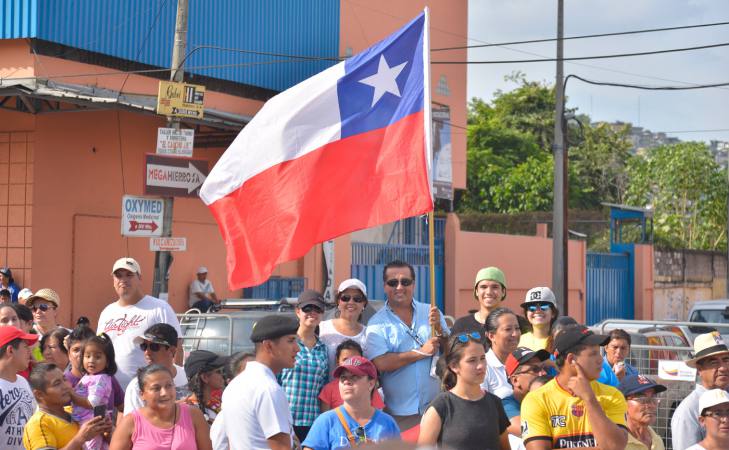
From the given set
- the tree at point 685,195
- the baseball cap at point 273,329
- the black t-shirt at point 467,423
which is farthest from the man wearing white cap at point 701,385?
the tree at point 685,195

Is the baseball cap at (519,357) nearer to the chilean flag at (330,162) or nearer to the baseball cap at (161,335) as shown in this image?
the chilean flag at (330,162)

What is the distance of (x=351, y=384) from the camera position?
6203mm

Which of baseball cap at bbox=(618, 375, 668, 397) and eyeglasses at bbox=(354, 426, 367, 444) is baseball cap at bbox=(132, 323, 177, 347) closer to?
eyeglasses at bbox=(354, 426, 367, 444)

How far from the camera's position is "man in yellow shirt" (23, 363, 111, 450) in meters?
6.56

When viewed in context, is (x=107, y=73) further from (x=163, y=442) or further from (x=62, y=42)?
(x=163, y=442)

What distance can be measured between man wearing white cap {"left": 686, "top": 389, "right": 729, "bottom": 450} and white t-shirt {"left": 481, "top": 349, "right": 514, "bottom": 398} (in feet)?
3.92

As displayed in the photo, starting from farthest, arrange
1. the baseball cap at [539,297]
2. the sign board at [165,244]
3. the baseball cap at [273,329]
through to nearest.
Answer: the sign board at [165,244], the baseball cap at [539,297], the baseball cap at [273,329]

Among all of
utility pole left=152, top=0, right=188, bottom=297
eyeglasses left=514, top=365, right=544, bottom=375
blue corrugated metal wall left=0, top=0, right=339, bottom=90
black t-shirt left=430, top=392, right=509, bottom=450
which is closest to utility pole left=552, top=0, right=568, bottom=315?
blue corrugated metal wall left=0, top=0, right=339, bottom=90

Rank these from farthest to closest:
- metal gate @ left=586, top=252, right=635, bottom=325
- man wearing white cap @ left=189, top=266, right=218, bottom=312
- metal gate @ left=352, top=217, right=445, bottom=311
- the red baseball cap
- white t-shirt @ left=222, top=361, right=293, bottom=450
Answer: metal gate @ left=586, top=252, right=635, bottom=325 → metal gate @ left=352, top=217, right=445, bottom=311 → man wearing white cap @ left=189, top=266, right=218, bottom=312 → the red baseball cap → white t-shirt @ left=222, top=361, right=293, bottom=450

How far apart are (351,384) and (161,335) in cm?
159

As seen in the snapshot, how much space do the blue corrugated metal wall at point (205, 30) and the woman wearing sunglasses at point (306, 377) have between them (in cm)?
980

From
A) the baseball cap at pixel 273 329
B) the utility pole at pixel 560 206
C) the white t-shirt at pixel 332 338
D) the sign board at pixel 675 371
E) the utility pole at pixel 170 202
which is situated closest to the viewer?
the baseball cap at pixel 273 329

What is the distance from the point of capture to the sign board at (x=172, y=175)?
13.7 meters

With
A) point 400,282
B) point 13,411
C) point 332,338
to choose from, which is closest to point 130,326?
point 332,338
